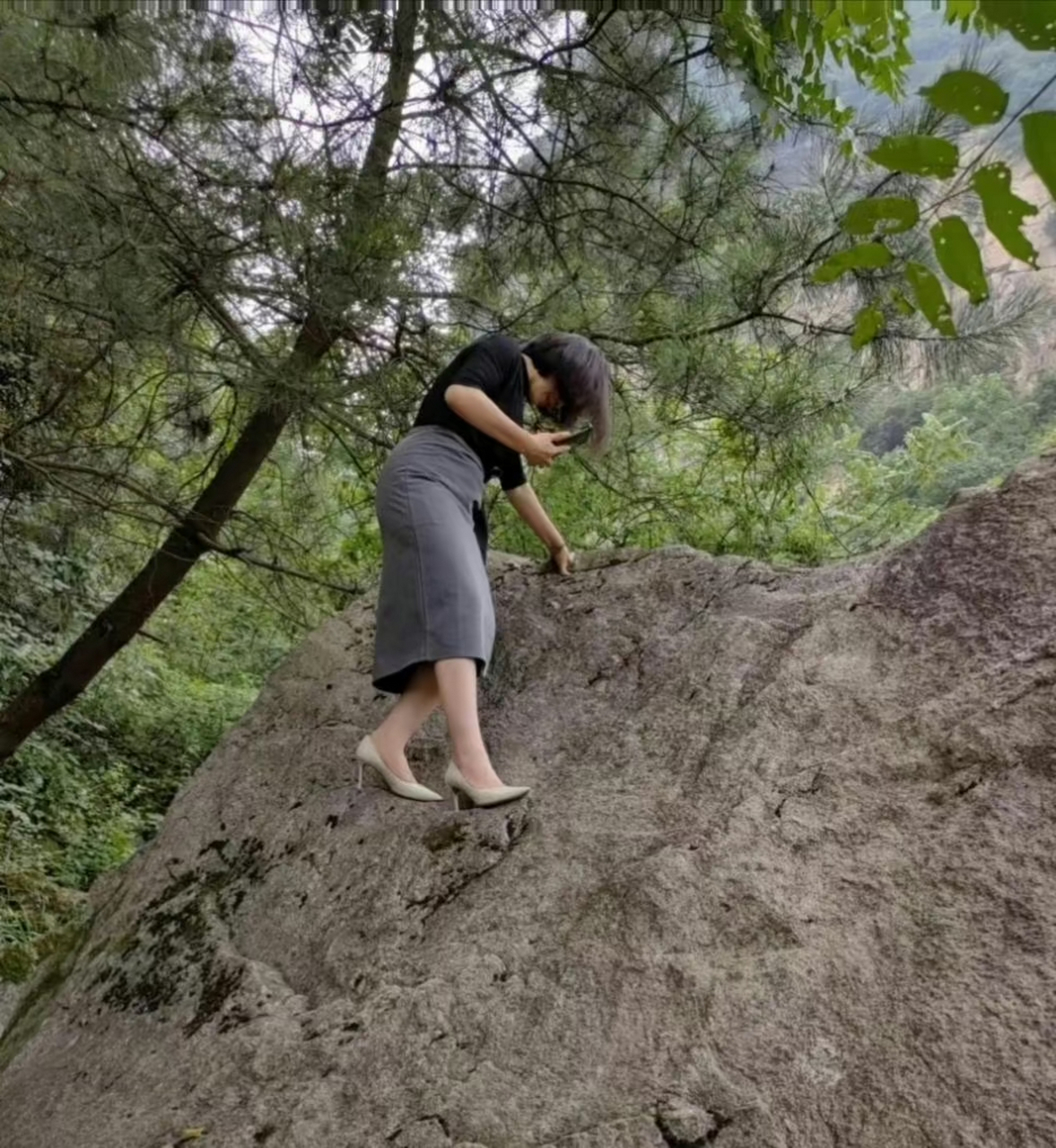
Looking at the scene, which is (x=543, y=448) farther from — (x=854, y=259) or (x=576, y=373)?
(x=854, y=259)

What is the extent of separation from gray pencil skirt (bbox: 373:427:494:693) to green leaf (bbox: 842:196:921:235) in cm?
170

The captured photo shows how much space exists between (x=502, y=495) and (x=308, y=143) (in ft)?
4.91

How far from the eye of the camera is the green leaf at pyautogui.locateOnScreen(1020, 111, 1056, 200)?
2.00 feet

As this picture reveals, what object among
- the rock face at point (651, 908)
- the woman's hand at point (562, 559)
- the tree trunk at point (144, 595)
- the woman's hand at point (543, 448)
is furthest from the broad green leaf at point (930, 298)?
the tree trunk at point (144, 595)

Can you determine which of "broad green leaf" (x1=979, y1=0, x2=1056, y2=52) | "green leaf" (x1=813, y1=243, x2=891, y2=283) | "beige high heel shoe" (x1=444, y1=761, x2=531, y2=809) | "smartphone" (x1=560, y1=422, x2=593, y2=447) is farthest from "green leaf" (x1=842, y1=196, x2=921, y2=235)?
"smartphone" (x1=560, y1=422, x2=593, y2=447)

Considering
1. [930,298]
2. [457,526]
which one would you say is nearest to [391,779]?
[457,526]

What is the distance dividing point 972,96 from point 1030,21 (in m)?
0.06

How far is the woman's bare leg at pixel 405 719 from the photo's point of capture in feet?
8.11

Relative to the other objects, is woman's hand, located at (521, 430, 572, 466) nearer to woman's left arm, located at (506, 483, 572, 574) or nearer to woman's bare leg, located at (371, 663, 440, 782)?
woman's left arm, located at (506, 483, 572, 574)

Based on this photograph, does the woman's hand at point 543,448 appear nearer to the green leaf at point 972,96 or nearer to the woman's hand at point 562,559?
the woman's hand at point 562,559

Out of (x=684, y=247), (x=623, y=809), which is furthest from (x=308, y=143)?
(x=623, y=809)

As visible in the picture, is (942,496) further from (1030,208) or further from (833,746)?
(1030,208)

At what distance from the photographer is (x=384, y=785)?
2.50 meters

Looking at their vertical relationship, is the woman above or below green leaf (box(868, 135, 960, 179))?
above
